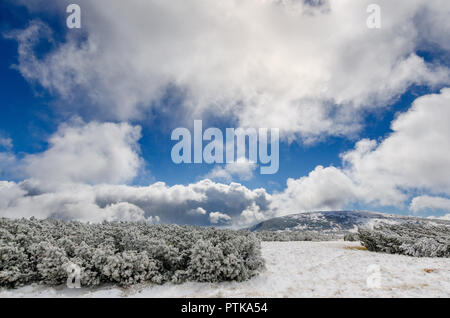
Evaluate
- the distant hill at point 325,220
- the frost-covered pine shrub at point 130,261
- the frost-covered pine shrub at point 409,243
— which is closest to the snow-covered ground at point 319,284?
the frost-covered pine shrub at point 130,261

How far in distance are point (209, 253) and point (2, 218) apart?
12.2m

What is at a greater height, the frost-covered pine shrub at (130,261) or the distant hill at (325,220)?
the frost-covered pine shrub at (130,261)

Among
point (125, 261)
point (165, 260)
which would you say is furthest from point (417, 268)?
point (125, 261)

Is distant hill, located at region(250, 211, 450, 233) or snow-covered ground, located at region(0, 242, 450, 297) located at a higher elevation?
snow-covered ground, located at region(0, 242, 450, 297)

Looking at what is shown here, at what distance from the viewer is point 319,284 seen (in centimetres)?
717

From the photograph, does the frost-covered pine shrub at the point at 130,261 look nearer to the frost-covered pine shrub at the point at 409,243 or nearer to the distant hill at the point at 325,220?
the frost-covered pine shrub at the point at 409,243

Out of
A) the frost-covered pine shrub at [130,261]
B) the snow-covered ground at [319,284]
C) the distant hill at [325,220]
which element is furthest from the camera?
the distant hill at [325,220]

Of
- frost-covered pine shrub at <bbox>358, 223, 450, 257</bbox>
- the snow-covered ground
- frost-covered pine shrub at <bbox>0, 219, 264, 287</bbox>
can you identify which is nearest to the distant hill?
frost-covered pine shrub at <bbox>358, 223, 450, 257</bbox>

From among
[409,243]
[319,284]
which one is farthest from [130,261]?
[409,243]

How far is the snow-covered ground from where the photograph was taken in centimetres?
666

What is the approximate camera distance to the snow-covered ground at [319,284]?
666 centimetres

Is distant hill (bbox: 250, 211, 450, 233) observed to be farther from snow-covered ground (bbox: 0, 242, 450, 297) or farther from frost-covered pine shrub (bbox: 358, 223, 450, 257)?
snow-covered ground (bbox: 0, 242, 450, 297)

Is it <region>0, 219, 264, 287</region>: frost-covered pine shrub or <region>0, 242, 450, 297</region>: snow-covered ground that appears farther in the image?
<region>0, 219, 264, 287</region>: frost-covered pine shrub

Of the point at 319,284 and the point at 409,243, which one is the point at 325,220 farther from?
the point at 319,284
